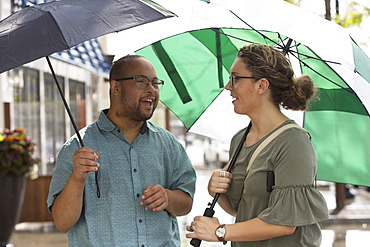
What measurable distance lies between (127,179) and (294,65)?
1305 mm

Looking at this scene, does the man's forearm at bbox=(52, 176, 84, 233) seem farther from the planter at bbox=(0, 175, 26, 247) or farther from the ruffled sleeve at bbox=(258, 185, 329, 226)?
the planter at bbox=(0, 175, 26, 247)

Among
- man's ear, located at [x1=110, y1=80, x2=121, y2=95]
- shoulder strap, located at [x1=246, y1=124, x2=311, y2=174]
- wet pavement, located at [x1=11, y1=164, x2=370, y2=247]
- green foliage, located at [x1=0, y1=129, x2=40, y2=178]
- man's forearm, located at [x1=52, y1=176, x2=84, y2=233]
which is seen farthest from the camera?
wet pavement, located at [x1=11, y1=164, x2=370, y2=247]

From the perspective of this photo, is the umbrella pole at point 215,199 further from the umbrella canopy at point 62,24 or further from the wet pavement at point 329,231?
the wet pavement at point 329,231

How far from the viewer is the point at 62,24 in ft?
9.48

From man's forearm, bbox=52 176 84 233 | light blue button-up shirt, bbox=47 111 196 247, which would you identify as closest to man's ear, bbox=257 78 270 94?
light blue button-up shirt, bbox=47 111 196 247

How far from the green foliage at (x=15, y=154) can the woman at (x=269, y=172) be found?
649cm

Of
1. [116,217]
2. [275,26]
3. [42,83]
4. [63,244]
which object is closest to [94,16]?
[275,26]

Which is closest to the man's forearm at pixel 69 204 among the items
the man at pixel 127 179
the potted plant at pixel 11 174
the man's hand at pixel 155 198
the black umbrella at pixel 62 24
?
the man at pixel 127 179

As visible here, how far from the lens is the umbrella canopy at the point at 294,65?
3.06m

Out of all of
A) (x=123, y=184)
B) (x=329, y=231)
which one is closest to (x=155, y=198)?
(x=123, y=184)

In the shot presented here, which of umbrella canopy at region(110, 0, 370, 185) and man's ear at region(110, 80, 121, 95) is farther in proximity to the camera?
man's ear at region(110, 80, 121, 95)

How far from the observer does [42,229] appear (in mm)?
11898

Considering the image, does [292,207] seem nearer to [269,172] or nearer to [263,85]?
[269,172]

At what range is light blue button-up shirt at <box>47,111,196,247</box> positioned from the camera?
349 cm
